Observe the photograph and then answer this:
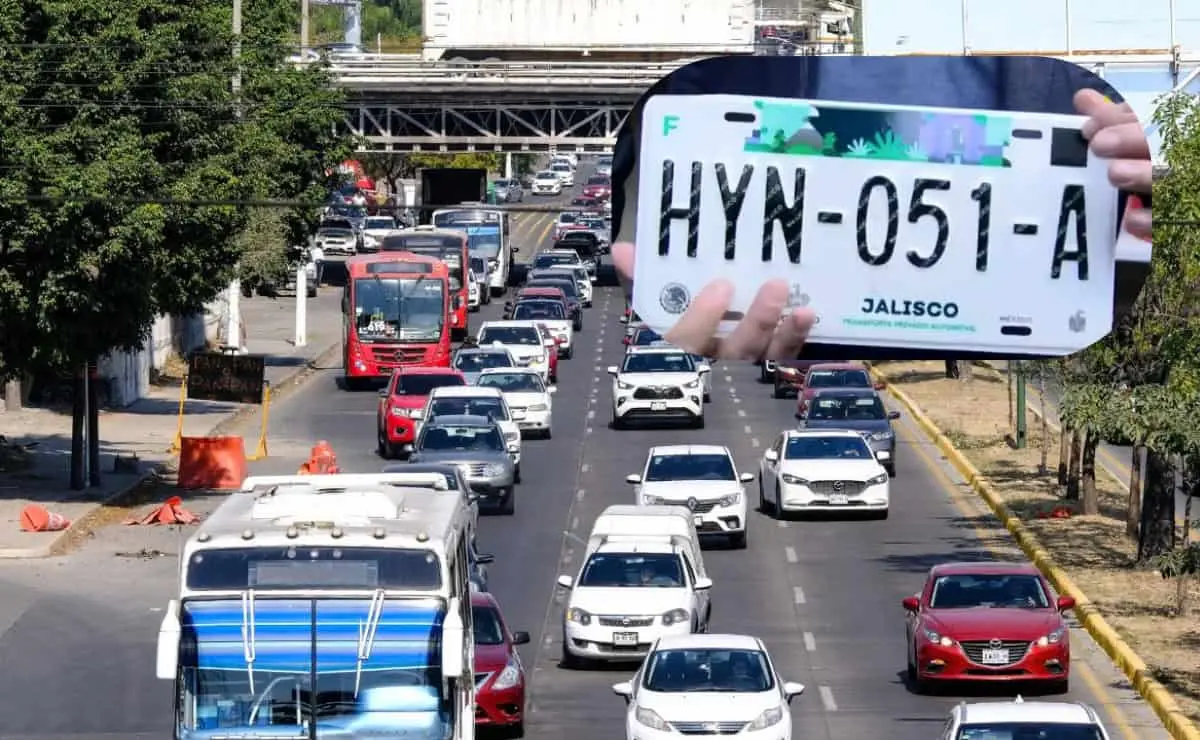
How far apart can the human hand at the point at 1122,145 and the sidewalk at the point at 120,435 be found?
94.2 ft

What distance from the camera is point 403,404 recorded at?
47.6 m

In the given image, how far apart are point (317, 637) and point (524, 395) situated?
34.3 m

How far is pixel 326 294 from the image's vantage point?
9006 cm

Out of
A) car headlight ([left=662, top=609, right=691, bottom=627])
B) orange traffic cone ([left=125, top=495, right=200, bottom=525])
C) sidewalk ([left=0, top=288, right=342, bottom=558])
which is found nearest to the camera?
car headlight ([left=662, top=609, right=691, bottom=627])

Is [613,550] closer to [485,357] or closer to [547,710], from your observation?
[547,710]

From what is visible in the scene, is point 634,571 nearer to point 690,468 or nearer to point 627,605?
point 627,605

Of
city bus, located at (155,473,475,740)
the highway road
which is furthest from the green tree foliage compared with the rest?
city bus, located at (155,473,475,740)

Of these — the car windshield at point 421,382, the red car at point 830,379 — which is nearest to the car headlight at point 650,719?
the car windshield at point 421,382

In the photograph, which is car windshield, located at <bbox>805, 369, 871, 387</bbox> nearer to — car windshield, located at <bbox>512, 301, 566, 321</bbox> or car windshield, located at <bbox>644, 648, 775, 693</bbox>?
car windshield, located at <bbox>512, 301, 566, 321</bbox>

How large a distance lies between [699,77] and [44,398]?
158 feet

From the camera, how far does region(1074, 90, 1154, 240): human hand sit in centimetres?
941

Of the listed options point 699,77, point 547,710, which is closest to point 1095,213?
point 699,77

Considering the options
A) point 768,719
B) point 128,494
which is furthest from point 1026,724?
point 128,494

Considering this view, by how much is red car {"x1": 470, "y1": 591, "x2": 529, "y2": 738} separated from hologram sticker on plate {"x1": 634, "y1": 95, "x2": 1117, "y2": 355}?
14.4m
